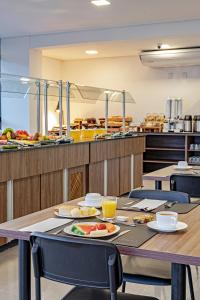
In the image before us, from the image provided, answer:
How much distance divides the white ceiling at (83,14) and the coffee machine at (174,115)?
207cm

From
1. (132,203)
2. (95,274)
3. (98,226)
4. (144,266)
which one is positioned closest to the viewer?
(95,274)

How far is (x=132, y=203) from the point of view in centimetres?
250

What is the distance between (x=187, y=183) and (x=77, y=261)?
6.58 ft

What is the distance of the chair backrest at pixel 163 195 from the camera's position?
262 centimetres

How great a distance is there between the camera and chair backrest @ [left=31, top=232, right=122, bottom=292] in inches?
63.0

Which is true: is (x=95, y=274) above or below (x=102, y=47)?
below

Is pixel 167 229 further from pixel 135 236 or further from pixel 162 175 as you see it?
pixel 162 175

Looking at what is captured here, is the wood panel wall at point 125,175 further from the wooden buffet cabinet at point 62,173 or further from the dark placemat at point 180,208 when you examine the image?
the dark placemat at point 180,208

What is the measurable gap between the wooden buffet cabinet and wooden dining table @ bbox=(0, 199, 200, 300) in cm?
176

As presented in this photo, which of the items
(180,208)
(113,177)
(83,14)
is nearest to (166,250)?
(180,208)

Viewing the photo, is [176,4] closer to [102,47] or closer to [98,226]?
[102,47]

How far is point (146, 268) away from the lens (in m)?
2.20

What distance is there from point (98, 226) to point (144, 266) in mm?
468

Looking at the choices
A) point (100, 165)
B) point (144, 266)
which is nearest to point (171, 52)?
point (100, 165)
